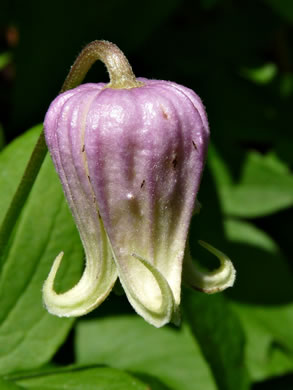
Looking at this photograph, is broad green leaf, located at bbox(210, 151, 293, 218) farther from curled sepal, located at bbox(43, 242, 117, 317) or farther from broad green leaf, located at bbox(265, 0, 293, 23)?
curled sepal, located at bbox(43, 242, 117, 317)

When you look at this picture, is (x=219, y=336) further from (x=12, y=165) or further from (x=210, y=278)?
(x=12, y=165)

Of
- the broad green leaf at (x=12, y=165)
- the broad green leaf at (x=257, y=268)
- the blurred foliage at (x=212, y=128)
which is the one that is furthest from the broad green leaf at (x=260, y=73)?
the broad green leaf at (x=12, y=165)

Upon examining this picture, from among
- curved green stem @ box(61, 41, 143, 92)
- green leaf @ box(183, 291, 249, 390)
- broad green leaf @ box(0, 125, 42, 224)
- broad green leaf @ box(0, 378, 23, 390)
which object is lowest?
green leaf @ box(183, 291, 249, 390)

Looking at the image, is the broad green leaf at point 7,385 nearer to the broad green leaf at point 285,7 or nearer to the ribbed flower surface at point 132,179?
the ribbed flower surface at point 132,179

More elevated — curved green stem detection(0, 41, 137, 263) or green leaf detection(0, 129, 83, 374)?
curved green stem detection(0, 41, 137, 263)

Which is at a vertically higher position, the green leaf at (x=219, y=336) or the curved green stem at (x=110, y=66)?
the curved green stem at (x=110, y=66)

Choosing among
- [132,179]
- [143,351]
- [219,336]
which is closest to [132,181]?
[132,179]

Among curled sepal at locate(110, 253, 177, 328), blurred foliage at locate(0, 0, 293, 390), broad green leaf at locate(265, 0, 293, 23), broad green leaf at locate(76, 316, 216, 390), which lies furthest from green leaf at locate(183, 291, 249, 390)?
broad green leaf at locate(265, 0, 293, 23)

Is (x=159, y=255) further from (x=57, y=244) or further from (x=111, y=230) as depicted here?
(x=57, y=244)
